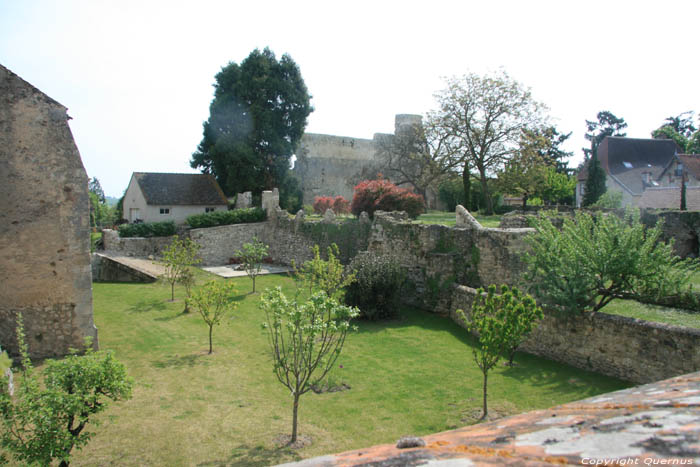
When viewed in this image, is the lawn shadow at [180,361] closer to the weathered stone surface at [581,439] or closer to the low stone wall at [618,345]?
the low stone wall at [618,345]

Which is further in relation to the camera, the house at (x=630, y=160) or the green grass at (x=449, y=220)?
the house at (x=630, y=160)

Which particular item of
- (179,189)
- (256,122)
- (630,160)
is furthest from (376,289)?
(630,160)

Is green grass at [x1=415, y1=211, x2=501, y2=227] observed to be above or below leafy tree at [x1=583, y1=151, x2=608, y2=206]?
below

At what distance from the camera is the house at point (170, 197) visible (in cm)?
2872

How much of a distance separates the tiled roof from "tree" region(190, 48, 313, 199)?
7.42 ft

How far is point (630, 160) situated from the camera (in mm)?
50531

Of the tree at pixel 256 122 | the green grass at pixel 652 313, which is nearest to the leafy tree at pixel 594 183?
the tree at pixel 256 122

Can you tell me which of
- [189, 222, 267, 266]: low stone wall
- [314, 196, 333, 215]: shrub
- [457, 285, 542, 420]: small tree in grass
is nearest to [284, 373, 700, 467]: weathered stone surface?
[457, 285, 542, 420]: small tree in grass

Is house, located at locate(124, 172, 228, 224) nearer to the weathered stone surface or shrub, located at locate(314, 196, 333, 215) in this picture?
shrub, located at locate(314, 196, 333, 215)

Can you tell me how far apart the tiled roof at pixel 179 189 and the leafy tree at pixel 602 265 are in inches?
890

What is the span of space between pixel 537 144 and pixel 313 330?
2574 cm

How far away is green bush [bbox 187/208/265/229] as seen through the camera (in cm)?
2661

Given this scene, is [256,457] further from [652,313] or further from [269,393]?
[652,313]

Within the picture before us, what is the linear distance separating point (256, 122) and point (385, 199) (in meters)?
14.8
